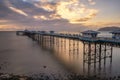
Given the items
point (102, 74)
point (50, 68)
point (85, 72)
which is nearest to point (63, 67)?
point (50, 68)

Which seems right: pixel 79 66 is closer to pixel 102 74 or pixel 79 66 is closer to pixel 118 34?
pixel 102 74

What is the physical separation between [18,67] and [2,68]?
11.4 ft

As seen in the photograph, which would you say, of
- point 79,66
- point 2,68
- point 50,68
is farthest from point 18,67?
point 79,66

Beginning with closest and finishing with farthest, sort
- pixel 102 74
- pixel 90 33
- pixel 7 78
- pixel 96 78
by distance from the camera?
pixel 7 78 < pixel 96 78 < pixel 102 74 < pixel 90 33

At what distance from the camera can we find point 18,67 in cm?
4138

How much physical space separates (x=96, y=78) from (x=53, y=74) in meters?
8.09

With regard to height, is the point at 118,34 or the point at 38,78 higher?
the point at 118,34

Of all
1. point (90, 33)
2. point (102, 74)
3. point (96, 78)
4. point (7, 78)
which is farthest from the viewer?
point (90, 33)

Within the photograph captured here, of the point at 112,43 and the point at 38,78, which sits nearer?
the point at 38,78

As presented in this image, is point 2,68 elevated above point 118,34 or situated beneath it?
situated beneath

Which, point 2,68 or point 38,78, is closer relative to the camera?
point 38,78

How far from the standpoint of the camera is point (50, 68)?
40.0 m

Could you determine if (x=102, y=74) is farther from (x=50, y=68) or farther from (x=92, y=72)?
(x=50, y=68)

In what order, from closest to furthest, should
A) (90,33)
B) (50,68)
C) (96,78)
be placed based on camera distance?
1. (96,78)
2. (50,68)
3. (90,33)
